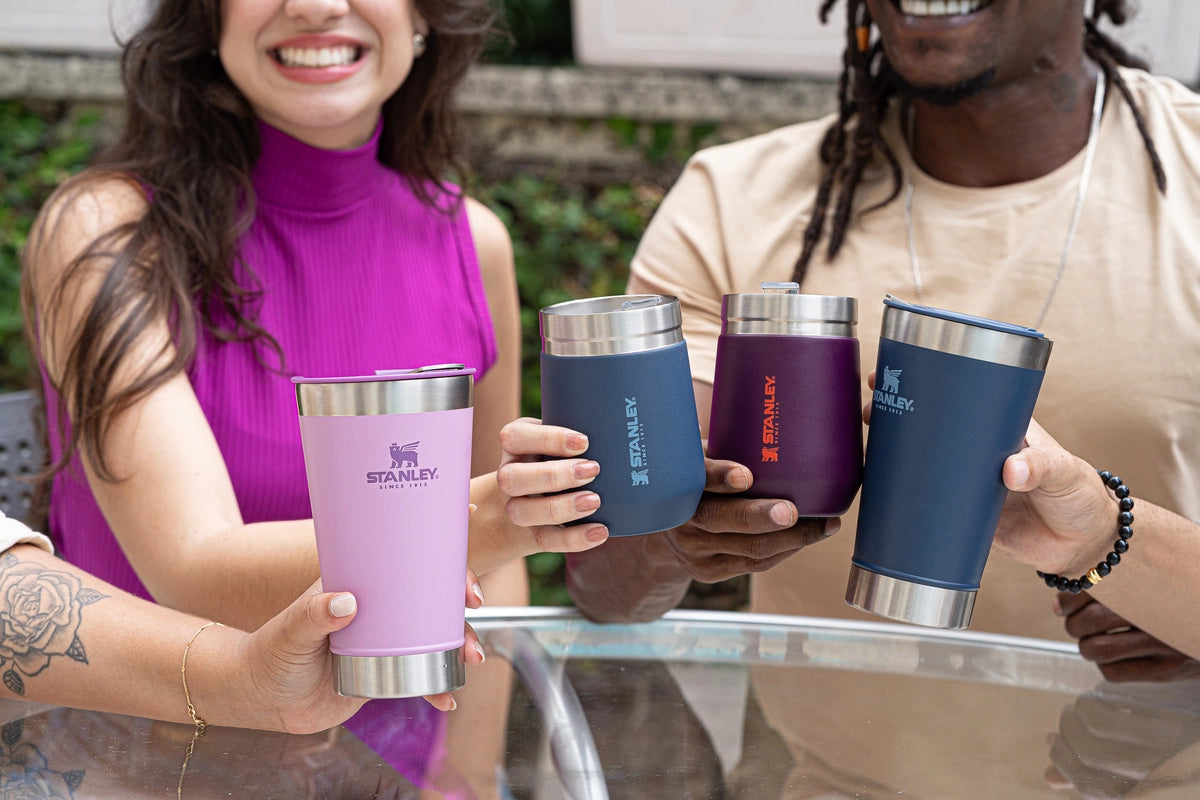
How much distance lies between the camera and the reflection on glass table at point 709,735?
47.0 inches

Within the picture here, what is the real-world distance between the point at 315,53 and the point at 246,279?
1.22 ft

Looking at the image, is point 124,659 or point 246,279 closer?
point 124,659

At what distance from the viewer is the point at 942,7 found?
5.51 ft

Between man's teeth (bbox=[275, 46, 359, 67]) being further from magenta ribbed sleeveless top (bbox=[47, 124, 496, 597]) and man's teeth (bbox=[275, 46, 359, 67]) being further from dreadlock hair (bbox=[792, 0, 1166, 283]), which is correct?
dreadlock hair (bbox=[792, 0, 1166, 283])

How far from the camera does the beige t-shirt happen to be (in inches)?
68.6

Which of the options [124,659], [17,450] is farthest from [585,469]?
[17,450]

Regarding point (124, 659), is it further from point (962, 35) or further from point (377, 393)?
point (962, 35)

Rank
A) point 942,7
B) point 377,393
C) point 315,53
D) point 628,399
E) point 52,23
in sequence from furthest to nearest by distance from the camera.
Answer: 1. point 52,23
2. point 315,53
3. point 942,7
4. point 628,399
5. point 377,393

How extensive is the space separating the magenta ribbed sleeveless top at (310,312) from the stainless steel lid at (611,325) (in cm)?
90

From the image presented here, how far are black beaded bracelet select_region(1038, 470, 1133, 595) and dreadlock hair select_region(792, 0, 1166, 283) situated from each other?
0.71 m

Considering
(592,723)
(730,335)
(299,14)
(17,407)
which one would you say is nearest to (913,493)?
(730,335)

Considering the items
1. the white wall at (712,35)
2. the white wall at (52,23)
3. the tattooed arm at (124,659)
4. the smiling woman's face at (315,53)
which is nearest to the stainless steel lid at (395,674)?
the tattooed arm at (124,659)

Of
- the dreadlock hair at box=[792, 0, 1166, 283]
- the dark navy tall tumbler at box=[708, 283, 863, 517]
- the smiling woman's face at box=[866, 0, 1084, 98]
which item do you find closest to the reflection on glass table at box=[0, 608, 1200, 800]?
the dark navy tall tumbler at box=[708, 283, 863, 517]

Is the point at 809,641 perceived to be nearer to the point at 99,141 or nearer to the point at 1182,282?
the point at 1182,282
